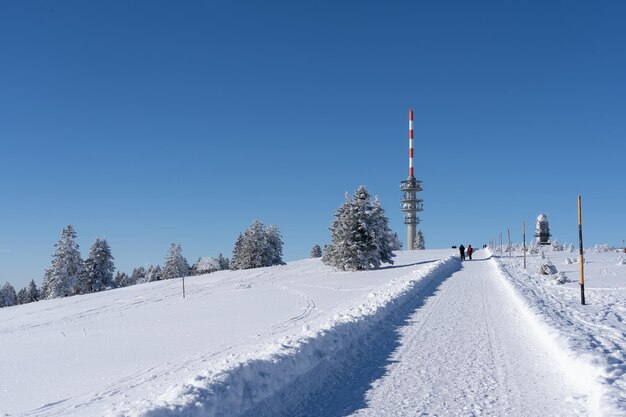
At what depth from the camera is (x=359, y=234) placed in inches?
1528

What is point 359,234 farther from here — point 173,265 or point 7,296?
point 7,296

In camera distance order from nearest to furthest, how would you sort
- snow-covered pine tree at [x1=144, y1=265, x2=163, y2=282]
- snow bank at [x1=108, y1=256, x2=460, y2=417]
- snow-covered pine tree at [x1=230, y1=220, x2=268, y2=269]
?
1. snow bank at [x1=108, y1=256, x2=460, y2=417]
2. snow-covered pine tree at [x1=230, y1=220, x2=268, y2=269]
3. snow-covered pine tree at [x1=144, y1=265, x2=163, y2=282]

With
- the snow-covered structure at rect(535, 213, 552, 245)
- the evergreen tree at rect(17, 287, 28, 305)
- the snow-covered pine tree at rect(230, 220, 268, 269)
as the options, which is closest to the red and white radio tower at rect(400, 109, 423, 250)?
the snow-covered structure at rect(535, 213, 552, 245)

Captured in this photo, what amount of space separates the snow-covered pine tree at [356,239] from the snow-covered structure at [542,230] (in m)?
42.8

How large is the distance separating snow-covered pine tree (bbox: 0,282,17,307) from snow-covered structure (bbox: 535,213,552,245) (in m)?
95.0

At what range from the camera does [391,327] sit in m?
11.3

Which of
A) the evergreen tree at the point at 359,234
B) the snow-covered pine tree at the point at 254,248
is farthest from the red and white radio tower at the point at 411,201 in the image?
the evergreen tree at the point at 359,234

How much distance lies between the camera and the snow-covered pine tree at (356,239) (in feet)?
126

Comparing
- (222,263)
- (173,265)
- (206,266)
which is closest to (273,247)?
(173,265)

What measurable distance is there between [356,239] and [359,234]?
0.53 meters

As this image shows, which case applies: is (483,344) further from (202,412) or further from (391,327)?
(202,412)

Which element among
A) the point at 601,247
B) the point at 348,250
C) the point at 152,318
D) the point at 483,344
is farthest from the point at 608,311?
the point at 601,247

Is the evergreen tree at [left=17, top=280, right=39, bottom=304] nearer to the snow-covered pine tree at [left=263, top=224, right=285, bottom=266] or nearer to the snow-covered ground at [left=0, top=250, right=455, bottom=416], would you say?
the snow-covered pine tree at [left=263, top=224, right=285, bottom=266]

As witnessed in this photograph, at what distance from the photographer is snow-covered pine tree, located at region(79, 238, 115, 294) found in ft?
182
